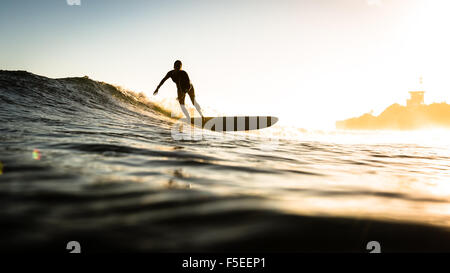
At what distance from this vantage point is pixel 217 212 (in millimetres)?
1486

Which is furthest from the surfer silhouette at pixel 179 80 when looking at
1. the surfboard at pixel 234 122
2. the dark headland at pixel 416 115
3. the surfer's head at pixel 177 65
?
the dark headland at pixel 416 115

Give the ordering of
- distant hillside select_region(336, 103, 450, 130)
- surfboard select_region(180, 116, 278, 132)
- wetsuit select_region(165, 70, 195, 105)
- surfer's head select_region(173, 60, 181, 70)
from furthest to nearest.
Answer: distant hillside select_region(336, 103, 450, 130) < surfboard select_region(180, 116, 278, 132) < wetsuit select_region(165, 70, 195, 105) < surfer's head select_region(173, 60, 181, 70)

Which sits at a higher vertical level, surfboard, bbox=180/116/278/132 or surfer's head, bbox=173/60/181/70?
surfer's head, bbox=173/60/181/70

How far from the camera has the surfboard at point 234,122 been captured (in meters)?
10.5

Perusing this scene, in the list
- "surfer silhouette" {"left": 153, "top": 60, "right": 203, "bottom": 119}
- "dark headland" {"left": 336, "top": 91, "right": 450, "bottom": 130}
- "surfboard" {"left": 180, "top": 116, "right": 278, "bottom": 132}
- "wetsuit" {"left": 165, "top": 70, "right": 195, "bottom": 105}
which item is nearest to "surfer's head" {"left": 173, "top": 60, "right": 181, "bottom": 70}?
"surfer silhouette" {"left": 153, "top": 60, "right": 203, "bottom": 119}

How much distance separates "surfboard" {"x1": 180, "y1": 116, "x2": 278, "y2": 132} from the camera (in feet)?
34.6

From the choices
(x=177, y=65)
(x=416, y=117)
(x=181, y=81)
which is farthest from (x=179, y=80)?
(x=416, y=117)

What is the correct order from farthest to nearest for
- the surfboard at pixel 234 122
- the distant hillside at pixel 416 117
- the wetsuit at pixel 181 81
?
the distant hillside at pixel 416 117, the surfboard at pixel 234 122, the wetsuit at pixel 181 81

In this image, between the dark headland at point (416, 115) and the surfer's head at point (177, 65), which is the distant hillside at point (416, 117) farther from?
the surfer's head at point (177, 65)

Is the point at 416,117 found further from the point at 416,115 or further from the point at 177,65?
the point at 177,65

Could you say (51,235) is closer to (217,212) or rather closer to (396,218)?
(217,212)

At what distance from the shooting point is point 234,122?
1101 centimetres

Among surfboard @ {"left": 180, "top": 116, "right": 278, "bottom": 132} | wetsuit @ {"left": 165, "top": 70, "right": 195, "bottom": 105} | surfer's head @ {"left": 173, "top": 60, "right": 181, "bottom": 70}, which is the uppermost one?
surfer's head @ {"left": 173, "top": 60, "right": 181, "bottom": 70}

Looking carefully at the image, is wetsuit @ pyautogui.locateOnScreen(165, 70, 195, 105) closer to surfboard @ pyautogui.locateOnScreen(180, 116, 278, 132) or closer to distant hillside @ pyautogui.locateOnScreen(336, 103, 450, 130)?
surfboard @ pyautogui.locateOnScreen(180, 116, 278, 132)
